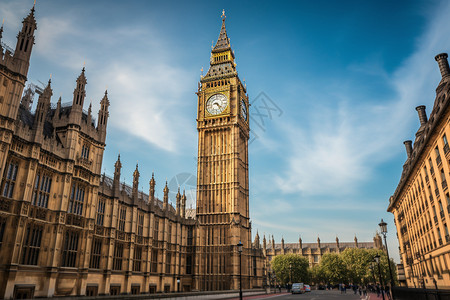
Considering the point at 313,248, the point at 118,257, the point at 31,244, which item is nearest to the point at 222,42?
the point at 118,257

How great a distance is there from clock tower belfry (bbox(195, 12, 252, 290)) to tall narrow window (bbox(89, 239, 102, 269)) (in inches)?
1058

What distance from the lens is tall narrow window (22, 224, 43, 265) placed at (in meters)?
25.8

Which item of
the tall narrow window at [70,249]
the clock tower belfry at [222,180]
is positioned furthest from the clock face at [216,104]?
the tall narrow window at [70,249]

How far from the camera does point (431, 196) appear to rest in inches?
1425

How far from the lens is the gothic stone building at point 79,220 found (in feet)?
83.5

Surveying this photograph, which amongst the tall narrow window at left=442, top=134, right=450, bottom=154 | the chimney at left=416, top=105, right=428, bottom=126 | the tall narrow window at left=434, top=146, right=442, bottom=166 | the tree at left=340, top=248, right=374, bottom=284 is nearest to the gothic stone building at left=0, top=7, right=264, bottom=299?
the chimney at left=416, top=105, right=428, bottom=126

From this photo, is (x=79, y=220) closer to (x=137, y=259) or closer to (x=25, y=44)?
(x=137, y=259)

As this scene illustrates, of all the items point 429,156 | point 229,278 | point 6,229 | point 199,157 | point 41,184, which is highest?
point 199,157

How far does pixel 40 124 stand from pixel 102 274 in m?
17.3

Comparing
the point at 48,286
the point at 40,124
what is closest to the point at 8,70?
the point at 40,124

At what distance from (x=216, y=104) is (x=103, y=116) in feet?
115

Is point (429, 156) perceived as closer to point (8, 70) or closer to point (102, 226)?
point (102, 226)

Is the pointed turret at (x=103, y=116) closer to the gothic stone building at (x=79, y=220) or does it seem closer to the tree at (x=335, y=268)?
the gothic stone building at (x=79, y=220)

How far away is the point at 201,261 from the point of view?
60.0 metres
